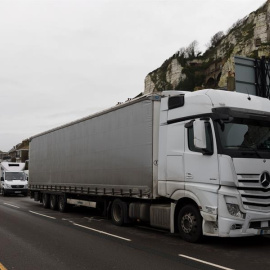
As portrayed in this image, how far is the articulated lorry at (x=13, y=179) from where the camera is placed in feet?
97.7

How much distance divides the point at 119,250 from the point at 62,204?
858cm

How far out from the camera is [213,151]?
7957 mm

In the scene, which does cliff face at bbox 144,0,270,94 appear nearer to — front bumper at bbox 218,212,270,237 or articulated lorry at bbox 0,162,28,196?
articulated lorry at bbox 0,162,28,196

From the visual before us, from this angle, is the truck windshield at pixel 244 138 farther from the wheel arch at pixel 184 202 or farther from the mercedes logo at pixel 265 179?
the wheel arch at pixel 184 202

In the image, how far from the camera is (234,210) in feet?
25.2

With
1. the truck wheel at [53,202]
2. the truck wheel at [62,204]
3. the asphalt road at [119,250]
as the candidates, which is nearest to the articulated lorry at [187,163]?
the asphalt road at [119,250]

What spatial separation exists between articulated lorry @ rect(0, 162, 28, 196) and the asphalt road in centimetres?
1987

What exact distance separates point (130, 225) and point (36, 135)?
1021 cm

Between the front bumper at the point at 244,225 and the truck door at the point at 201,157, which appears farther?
the truck door at the point at 201,157

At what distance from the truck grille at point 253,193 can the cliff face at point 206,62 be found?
82324 millimetres

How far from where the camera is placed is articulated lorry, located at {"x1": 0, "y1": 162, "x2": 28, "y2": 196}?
29766 millimetres

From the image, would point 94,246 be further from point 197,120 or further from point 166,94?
point 166,94

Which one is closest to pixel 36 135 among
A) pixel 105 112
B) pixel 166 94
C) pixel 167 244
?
pixel 105 112

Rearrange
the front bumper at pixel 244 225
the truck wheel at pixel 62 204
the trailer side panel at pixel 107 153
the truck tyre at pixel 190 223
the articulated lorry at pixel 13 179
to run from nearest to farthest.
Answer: the front bumper at pixel 244 225
the truck tyre at pixel 190 223
the trailer side panel at pixel 107 153
the truck wheel at pixel 62 204
the articulated lorry at pixel 13 179
